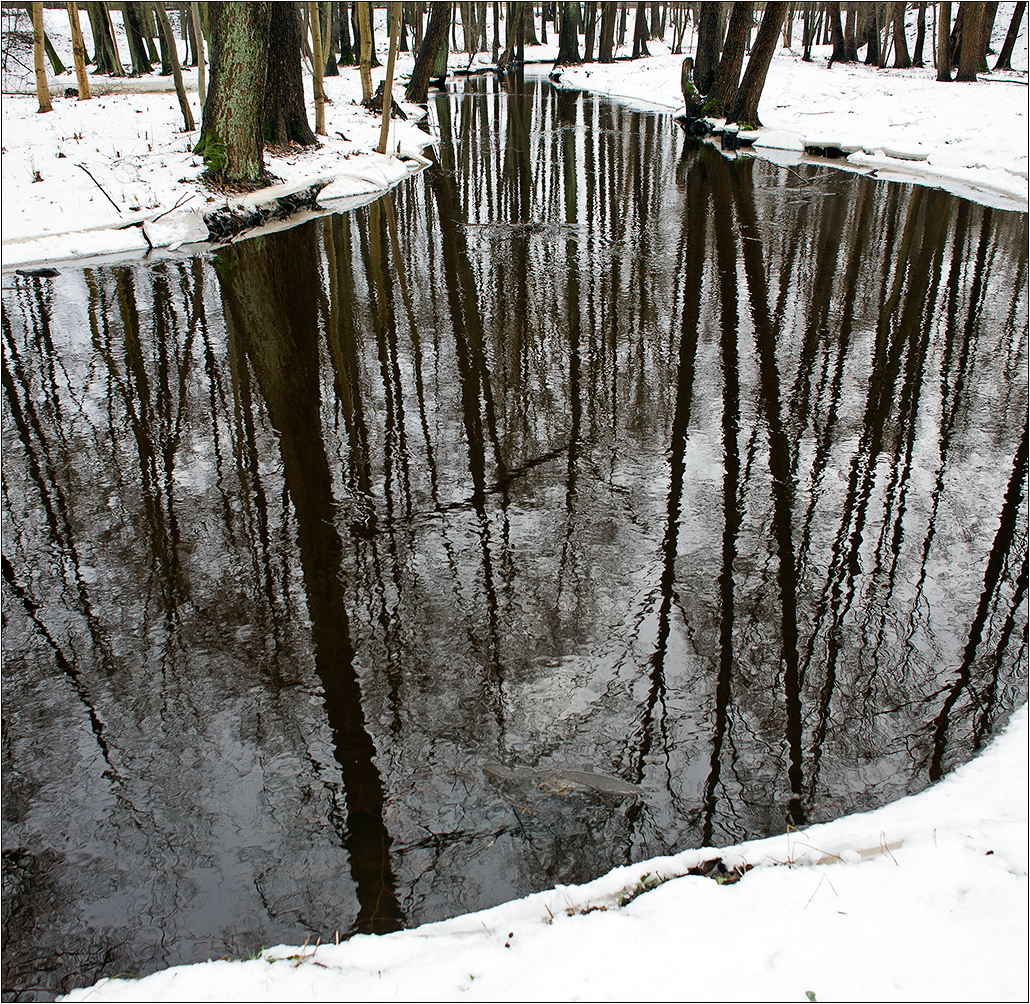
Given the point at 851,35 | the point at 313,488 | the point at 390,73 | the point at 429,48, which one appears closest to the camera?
the point at 313,488

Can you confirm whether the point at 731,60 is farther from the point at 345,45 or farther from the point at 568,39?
the point at 568,39

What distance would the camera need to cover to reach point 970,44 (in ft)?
91.7

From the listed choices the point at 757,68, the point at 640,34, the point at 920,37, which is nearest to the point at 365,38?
the point at 757,68

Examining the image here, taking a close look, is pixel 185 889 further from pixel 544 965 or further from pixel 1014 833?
pixel 1014 833

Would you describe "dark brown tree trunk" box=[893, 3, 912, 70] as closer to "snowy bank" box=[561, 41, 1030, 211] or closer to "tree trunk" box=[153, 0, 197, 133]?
"snowy bank" box=[561, 41, 1030, 211]

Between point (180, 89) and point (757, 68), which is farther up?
point (757, 68)

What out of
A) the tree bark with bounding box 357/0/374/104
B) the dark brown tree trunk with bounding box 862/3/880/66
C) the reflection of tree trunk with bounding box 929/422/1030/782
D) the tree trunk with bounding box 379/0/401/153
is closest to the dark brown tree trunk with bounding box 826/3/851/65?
the dark brown tree trunk with bounding box 862/3/880/66

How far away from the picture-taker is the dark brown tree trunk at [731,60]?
19.8m

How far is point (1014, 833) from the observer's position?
292 cm

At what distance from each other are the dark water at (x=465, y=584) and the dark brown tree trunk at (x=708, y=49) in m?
16.3

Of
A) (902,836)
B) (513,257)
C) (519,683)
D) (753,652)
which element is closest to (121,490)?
(519,683)

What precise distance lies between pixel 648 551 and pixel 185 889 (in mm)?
2976

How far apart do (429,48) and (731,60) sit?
11109 millimetres

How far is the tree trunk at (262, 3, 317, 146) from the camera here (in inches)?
667
